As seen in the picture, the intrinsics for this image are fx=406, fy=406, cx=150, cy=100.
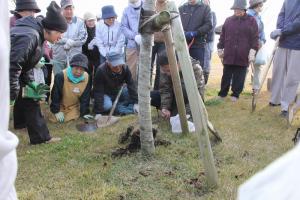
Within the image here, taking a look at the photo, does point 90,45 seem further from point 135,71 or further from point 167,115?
point 167,115

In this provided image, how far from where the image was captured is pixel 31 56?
4.08 m

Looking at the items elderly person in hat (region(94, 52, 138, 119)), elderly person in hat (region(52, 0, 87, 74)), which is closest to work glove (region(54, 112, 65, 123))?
elderly person in hat (region(94, 52, 138, 119))

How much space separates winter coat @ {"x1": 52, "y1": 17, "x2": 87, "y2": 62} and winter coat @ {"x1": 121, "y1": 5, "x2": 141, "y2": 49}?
0.71 m

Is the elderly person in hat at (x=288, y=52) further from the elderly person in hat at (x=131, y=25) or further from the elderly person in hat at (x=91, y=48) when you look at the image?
the elderly person in hat at (x=91, y=48)

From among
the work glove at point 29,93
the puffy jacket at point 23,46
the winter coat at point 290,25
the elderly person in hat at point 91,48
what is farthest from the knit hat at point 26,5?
the winter coat at point 290,25

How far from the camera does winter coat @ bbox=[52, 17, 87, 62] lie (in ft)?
22.7

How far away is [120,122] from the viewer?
19.4 feet

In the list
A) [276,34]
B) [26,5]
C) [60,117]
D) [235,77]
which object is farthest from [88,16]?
[276,34]

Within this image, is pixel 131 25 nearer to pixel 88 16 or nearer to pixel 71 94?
pixel 88 16

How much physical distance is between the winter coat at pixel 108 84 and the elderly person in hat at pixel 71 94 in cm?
17

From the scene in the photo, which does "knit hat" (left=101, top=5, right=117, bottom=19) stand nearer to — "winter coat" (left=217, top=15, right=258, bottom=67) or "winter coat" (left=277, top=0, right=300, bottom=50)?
"winter coat" (left=217, top=15, right=258, bottom=67)

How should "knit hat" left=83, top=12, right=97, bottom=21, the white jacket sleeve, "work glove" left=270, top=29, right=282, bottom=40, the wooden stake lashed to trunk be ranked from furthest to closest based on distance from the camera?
"knit hat" left=83, top=12, right=97, bottom=21 → "work glove" left=270, top=29, right=282, bottom=40 → the wooden stake lashed to trunk → the white jacket sleeve

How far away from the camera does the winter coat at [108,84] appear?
20.5 feet

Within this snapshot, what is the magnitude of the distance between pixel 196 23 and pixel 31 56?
3.39 meters
